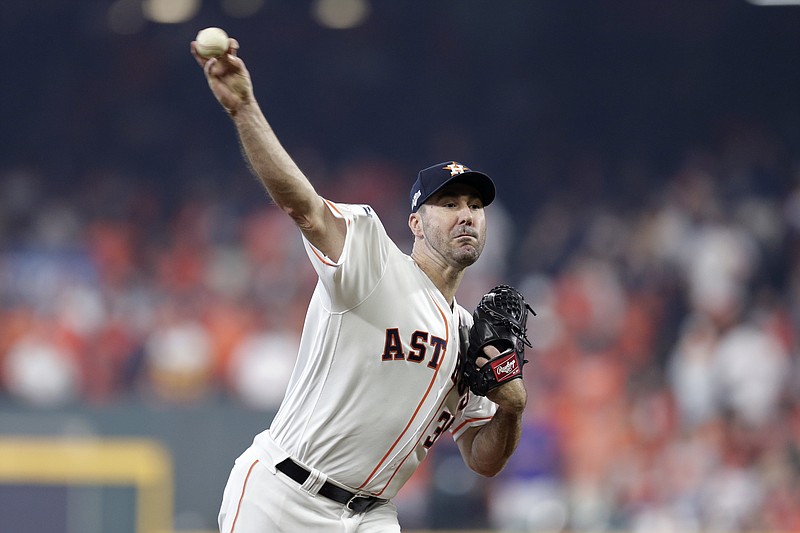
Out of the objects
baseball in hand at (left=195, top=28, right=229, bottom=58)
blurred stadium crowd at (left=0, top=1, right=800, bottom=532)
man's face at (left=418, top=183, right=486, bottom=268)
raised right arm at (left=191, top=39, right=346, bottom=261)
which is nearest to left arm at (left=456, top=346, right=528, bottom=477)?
man's face at (left=418, top=183, right=486, bottom=268)

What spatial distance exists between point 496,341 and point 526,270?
766 centimetres

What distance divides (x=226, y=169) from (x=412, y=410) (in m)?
9.80

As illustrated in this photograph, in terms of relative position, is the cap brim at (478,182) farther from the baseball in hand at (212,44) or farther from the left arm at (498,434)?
the baseball in hand at (212,44)

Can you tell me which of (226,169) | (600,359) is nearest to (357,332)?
(600,359)

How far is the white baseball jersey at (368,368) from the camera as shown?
311cm

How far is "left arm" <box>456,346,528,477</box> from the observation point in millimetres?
3311

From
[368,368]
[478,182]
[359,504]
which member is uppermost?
[478,182]

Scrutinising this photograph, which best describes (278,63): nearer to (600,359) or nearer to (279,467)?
(600,359)

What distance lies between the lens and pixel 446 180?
3.26 m

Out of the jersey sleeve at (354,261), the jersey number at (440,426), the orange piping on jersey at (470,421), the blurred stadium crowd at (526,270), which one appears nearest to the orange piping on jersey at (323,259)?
the jersey sleeve at (354,261)

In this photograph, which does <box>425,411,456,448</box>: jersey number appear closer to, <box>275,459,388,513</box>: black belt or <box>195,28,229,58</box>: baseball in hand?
<box>275,459,388,513</box>: black belt

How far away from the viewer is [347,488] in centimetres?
322

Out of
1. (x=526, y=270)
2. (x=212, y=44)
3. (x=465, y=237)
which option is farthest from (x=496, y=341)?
(x=526, y=270)

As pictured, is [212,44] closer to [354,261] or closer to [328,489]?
[354,261]
